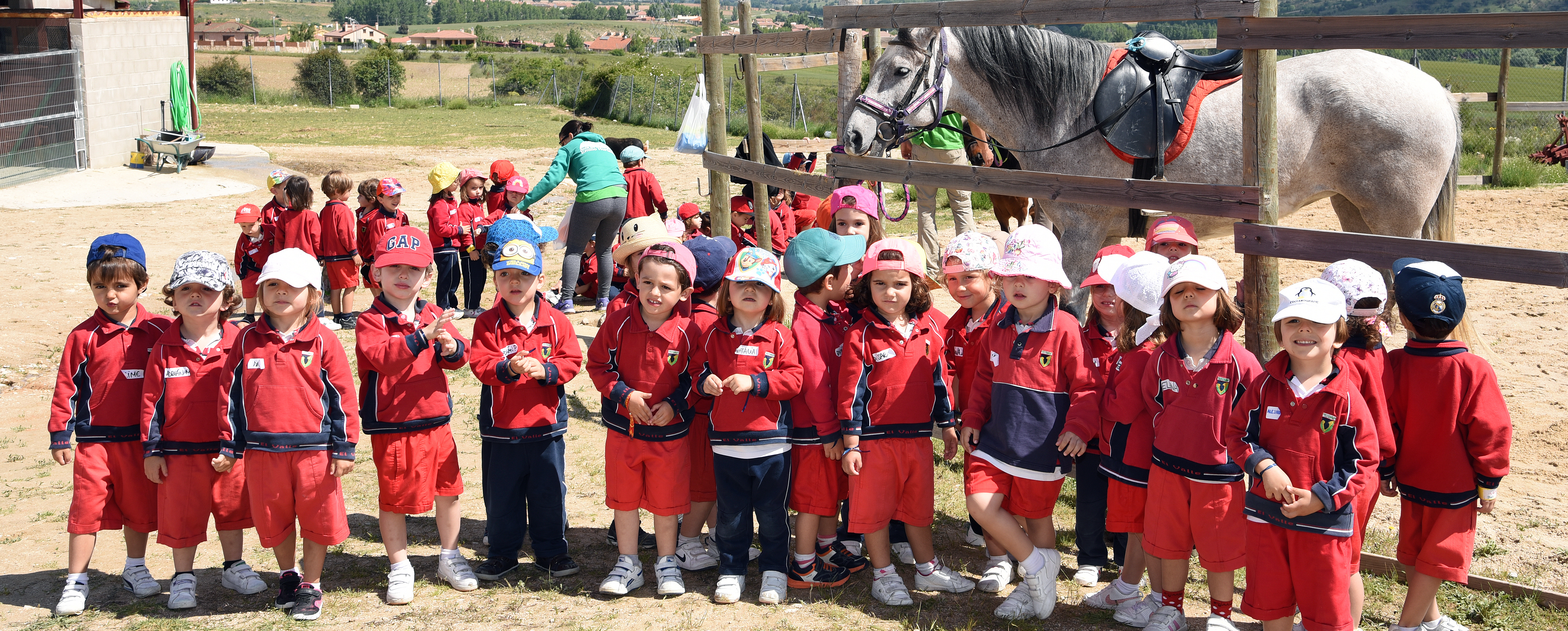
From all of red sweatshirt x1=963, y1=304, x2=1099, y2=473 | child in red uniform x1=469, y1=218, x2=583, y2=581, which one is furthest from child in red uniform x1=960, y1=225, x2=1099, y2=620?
child in red uniform x1=469, y1=218, x2=583, y2=581

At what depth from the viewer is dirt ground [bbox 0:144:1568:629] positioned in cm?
416

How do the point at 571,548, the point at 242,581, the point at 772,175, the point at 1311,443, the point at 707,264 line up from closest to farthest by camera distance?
the point at 1311,443, the point at 242,581, the point at 707,264, the point at 571,548, the point at 772,175

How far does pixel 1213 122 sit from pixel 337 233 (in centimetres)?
670

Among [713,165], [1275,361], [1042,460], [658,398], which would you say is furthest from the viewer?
[713,165]

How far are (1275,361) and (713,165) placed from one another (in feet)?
16.3

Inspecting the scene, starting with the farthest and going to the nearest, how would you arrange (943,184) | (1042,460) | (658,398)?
(943,184) < (658,398) < (1042,460)

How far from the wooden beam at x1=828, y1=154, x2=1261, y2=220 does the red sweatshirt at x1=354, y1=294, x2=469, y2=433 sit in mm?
2644

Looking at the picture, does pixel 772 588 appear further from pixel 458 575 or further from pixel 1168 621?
pixel 1168 621

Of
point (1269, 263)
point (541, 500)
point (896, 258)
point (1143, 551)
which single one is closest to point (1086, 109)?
point (1269, 263)

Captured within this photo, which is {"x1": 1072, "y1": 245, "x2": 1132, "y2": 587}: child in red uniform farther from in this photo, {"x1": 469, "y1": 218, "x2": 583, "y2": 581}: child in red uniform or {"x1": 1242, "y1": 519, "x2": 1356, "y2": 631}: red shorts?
{"x1": 469, "y1": 218, "x2": 583, "y2": 581}: child in red uniform

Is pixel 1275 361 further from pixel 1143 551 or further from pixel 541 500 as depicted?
pixel 541 500

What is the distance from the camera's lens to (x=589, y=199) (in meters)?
9.45

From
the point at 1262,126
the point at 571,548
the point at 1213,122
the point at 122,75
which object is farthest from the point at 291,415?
the point at 122,75

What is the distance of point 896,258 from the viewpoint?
13.7 feet
